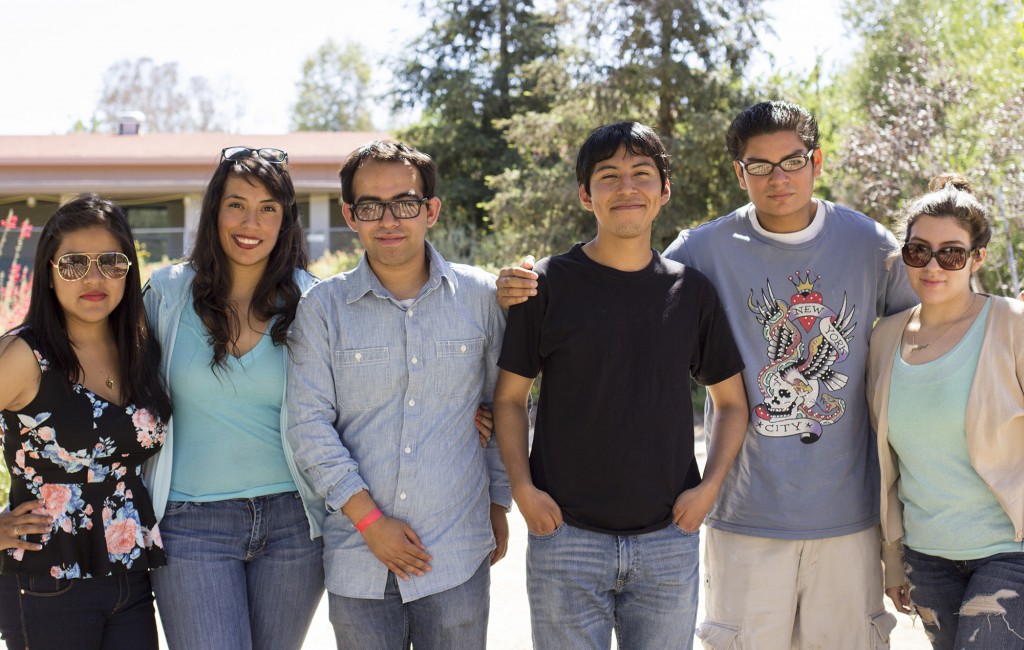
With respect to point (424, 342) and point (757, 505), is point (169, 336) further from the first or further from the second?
point (757, 505)

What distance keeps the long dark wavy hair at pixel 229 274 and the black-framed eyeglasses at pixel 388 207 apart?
0.40 metres

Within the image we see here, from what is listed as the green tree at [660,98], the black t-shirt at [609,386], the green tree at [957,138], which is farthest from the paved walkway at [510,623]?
the green tree at [660,98]

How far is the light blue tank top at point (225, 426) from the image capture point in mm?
2910

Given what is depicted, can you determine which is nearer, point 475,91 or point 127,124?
point 475,91

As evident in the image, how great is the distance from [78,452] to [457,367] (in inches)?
45.4

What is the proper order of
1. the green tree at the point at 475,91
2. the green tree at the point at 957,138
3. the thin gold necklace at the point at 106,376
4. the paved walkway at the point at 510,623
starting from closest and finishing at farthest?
1. the thin gold necklace at the point at 106,376
2. the paved walkway at the point at 510,623
3. the green tree at the point at 957,138
4. the green tree at the point at 475,91

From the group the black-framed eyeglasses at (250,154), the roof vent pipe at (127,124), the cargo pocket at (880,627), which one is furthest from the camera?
the roof vent pipe at (127,124)

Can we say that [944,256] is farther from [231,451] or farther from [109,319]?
[109,319]

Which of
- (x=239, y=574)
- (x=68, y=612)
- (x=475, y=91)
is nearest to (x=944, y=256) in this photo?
(x=239, y=574)

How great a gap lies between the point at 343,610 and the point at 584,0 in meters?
13.1

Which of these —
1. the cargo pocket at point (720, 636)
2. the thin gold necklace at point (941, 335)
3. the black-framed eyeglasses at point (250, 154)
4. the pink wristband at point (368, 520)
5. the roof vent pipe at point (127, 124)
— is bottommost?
Result: the cargo pocket at point (720, 636)

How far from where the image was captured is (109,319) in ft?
9.89

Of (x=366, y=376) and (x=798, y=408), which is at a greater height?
(x=366, y=376)

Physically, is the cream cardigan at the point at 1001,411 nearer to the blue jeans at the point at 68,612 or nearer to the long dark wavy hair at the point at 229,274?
the long dark wavy hair at the point at 229,274
